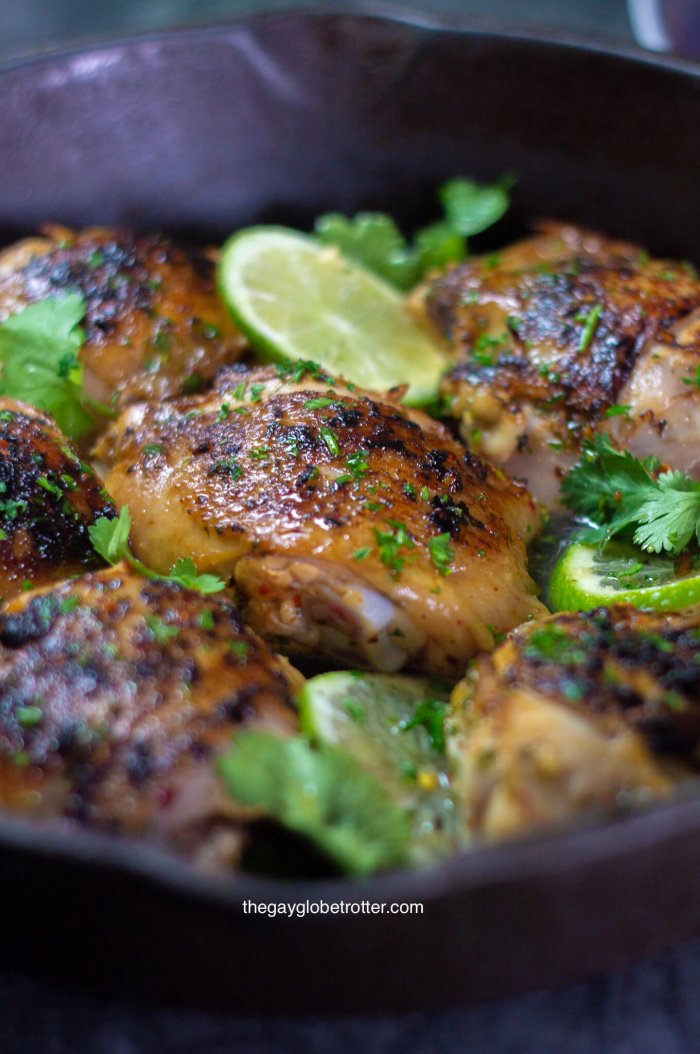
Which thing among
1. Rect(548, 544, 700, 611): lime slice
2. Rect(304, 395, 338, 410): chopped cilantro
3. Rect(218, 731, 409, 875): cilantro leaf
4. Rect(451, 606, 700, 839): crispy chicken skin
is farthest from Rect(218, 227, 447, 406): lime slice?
Rect(218, 731, 409, 875): cilantro leaf

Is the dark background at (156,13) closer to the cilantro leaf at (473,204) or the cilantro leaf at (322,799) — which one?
the cilantro leaf at (473,204)

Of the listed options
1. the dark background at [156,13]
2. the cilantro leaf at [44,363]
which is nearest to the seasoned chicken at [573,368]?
the cilantro leaf at [44,363]

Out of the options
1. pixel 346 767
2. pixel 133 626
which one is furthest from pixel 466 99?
pixel 346 767

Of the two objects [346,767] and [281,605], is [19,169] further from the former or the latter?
[346,767]

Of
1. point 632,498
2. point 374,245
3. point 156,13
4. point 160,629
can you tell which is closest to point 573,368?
point 632,498

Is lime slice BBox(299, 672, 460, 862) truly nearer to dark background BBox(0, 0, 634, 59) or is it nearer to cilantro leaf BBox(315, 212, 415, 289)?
cilantro leaf BBox(315, 212, 415, 289)

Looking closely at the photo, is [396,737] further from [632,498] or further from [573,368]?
[573,368]
